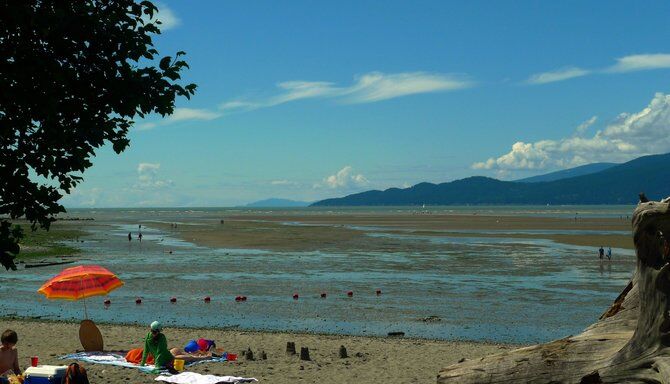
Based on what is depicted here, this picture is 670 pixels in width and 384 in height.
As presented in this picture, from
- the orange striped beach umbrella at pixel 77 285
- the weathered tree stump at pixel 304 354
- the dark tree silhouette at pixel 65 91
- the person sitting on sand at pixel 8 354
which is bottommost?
the weathered tree stump at pixel 304 354

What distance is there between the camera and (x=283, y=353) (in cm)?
1794

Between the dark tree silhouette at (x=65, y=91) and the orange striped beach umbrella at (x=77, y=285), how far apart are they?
1056cm

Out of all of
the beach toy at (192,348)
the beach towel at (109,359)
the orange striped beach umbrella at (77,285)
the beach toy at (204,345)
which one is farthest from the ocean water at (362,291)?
the beach toy at (204,345)

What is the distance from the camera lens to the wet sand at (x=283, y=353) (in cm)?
1555

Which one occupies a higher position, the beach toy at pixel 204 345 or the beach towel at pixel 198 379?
the beach toy at pixel 204 345

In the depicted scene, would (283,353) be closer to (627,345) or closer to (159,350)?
(159,350)

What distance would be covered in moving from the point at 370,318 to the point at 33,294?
16.7 meters

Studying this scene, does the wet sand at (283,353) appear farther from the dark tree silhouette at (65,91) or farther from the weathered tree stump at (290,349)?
the dark tree silhouette at (65,91)

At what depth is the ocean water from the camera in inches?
928

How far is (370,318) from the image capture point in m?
24.5

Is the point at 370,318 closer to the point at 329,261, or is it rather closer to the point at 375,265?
the point at 375,265

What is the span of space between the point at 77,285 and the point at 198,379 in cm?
585

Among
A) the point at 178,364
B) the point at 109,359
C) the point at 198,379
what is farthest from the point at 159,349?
the point at 109,359

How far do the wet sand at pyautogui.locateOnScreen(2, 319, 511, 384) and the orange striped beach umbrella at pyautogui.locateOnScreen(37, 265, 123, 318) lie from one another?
1.65 metres
